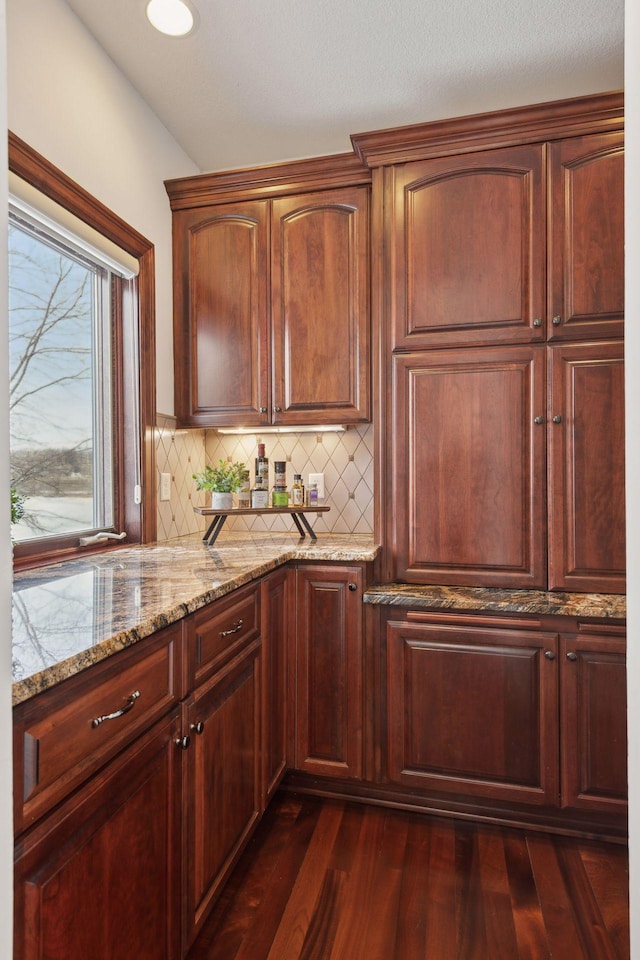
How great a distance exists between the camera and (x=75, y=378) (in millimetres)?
1946

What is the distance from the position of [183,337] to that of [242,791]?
1.79 metres

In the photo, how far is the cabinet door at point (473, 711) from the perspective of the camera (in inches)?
73.5

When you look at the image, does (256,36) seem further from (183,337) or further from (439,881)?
(439,881)

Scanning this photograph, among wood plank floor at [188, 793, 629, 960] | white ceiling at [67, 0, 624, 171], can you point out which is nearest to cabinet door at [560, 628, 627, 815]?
wood plank floor at [188, 793, 629, 960]

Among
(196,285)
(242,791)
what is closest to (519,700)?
(242,791)

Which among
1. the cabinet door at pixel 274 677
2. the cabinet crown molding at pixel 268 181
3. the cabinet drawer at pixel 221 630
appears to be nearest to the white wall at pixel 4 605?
the cabinet drawer at pixel 221 630

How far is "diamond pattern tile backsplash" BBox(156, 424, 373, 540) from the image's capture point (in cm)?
254

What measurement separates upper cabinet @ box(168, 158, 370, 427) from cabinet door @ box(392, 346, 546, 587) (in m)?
0.27

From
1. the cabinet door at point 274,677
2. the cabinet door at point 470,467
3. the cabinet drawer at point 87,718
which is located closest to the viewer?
the cabinet drawer at point 87,718

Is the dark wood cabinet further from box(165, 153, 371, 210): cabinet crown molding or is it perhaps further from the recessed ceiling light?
the recessed ceiling light

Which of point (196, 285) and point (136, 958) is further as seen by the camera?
point (196, 285)

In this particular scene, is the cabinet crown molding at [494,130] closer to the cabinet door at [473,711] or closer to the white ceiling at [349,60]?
the white ceiling at [349,60]

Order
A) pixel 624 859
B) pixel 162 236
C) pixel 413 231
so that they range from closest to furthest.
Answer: pixel 624 859, pixel 413 231, pixel 162 236

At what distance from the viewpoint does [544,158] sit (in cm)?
193
